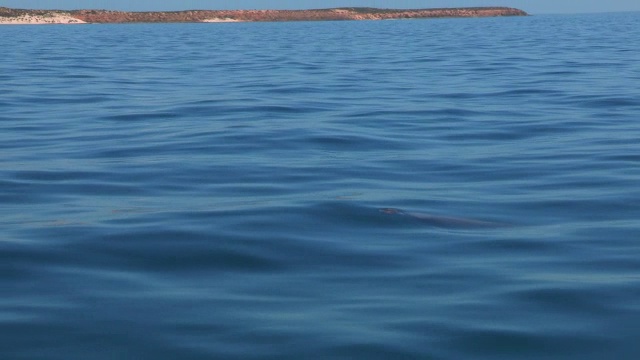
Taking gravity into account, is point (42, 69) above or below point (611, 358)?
below

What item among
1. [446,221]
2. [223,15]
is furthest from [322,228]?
[223,15]

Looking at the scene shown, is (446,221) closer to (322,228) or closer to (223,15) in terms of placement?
(322,228)

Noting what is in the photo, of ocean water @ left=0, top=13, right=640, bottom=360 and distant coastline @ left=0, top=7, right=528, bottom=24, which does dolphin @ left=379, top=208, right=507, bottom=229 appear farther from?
distant coastline @ left=0, top=7, right=528, bottom=24

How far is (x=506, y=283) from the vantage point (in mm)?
5828

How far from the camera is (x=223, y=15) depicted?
12306 centimetres

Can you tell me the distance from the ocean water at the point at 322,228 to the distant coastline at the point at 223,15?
86.7 metres

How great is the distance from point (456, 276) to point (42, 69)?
19.7 m

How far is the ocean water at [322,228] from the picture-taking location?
16.5ft

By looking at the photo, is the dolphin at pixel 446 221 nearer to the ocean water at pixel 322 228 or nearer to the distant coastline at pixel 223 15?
the ocean water at pixel 322 228

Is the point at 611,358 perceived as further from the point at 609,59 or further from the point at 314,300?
the point at 609,59

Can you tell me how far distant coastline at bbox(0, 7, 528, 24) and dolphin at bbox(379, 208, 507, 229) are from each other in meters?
92.1

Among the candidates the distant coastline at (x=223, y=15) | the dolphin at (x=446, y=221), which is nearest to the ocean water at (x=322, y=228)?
the dolphin at (x=446, y=221)

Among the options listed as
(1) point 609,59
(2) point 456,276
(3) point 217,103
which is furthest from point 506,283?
(1) point 609,59

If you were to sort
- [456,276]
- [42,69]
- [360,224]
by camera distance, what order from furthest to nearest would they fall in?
[42,69] → [360,224] → [456,276]
